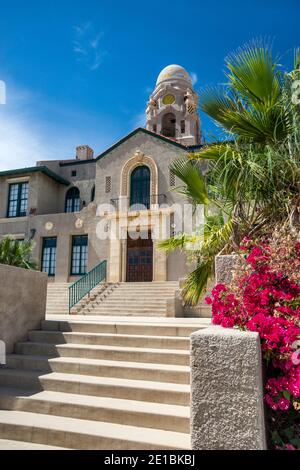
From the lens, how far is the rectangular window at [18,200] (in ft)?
75.0

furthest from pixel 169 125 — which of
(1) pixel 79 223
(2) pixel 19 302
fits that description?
(2) pixel 19 302

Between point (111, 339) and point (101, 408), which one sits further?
point (111, 339)

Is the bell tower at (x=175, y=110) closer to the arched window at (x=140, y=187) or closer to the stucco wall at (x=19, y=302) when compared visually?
the arched window at (x=140, y=187)

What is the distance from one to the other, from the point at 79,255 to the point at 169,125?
15915 mm

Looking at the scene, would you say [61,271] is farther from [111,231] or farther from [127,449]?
[127,449]

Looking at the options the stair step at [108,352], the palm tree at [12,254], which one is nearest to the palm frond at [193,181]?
the stair step at [108,352]

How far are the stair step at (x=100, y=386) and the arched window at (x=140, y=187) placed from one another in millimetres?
16209

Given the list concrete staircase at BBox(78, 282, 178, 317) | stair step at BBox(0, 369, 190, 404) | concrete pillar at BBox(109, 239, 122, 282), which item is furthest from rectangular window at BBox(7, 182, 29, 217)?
stair step at BBox(0, 369, 190, 404)

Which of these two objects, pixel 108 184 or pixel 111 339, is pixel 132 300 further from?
pixel 111 339

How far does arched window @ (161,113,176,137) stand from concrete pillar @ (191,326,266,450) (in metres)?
29.2

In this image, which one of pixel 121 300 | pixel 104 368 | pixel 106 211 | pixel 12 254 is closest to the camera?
pixel 104 368

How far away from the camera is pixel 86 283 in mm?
16938

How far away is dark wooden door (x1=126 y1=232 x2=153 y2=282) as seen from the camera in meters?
19.2
